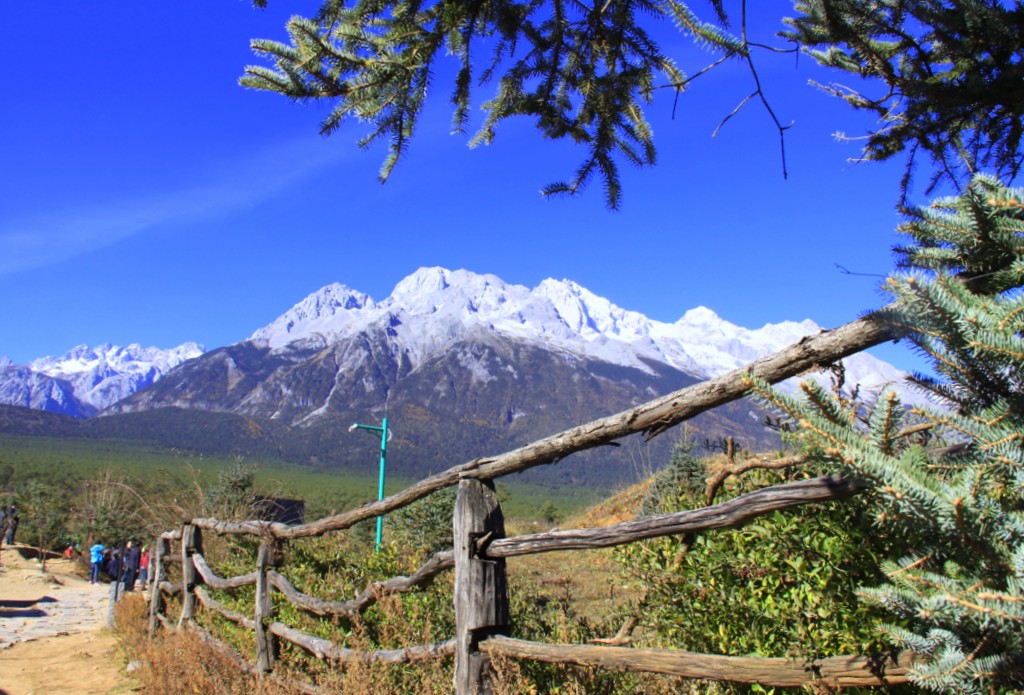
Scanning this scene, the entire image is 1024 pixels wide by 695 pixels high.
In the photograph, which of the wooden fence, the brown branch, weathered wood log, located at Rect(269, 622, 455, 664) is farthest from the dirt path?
the brown branch

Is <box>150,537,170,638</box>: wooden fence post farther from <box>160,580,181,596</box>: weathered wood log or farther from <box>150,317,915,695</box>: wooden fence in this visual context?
<box>150,317,915,695</box>: wooden fence

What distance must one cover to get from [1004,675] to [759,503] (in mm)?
695

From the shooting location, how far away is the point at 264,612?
16.2 ft

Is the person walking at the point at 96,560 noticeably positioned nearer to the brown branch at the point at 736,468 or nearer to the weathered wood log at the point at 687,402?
the weathered wood log at the point at 687,402

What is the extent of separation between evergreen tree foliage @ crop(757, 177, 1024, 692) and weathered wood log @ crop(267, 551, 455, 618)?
2199mm

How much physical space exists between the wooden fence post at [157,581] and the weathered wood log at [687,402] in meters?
5.59

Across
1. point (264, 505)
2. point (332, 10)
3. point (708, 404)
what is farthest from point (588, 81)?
point (264, 505)

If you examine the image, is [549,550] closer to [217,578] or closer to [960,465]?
[960,465]

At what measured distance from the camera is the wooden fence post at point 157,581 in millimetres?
7750

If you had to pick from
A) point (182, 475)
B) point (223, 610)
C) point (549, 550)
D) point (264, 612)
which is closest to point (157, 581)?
point (223, 610)

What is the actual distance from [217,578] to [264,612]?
5.15ft

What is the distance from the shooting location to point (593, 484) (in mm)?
183125

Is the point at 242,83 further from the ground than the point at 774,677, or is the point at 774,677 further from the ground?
the point at 242,83

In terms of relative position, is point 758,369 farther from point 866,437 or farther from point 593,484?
point 593,484
